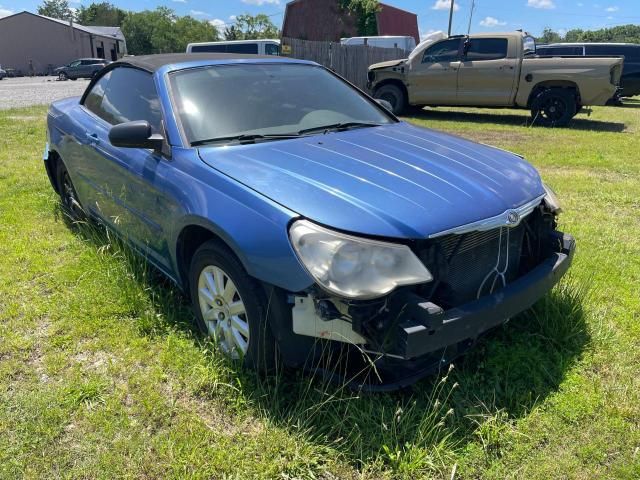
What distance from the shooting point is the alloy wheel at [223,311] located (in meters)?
2.43

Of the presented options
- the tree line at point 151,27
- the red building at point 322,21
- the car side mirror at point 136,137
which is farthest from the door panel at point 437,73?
the tree line at point 151,27

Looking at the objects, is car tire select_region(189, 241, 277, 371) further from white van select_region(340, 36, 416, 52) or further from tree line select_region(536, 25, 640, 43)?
tree line select_region(536, 25, 640, 43)

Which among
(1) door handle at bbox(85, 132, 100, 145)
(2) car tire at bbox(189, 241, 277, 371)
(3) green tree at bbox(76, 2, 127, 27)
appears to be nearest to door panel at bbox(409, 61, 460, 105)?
(1) door handle at bbox(85, 132, 100, 145)

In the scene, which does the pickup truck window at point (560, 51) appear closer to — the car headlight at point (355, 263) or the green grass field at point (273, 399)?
the green grass field at point (273, 399)

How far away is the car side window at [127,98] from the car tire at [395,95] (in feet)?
30.9

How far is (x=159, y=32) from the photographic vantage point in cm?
8112

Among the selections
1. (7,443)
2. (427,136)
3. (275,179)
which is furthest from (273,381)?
(427,136)

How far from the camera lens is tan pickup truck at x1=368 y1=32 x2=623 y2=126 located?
33.2ft

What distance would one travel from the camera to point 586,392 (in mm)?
2430

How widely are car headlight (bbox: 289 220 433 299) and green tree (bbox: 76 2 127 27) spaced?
97.9 metres

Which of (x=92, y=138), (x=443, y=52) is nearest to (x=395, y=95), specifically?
(x=443, y=52)

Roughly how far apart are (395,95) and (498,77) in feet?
8.44

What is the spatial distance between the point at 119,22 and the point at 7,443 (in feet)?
323

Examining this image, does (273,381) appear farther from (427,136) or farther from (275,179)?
(427,136)
